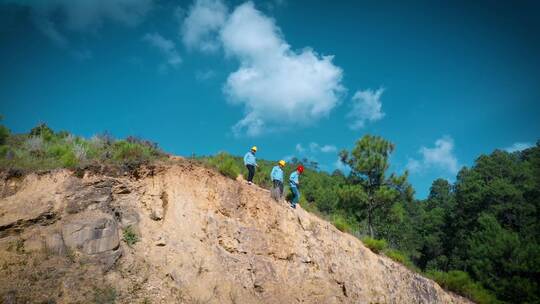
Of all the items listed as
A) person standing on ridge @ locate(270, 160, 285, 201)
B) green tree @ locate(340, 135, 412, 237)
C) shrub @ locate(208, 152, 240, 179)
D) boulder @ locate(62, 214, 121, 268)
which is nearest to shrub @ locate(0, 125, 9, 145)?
boulder @ locate(62, 214, 121, 268)

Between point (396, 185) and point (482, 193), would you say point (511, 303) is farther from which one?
point (482, 193)

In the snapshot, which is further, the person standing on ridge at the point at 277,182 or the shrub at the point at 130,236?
the person standing on ridge at the point at 277,182

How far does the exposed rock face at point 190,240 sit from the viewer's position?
31.4 feet

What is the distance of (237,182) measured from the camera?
13.7 m

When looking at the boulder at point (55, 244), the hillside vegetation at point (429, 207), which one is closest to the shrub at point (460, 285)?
the hillside vegetation at point (429, 207)

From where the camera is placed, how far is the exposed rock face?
9.57 metres

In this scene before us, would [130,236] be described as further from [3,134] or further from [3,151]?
[3,134]

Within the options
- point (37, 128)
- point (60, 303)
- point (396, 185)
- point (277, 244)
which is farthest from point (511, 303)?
point (37, 128)

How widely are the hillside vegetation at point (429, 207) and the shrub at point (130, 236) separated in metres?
2.27

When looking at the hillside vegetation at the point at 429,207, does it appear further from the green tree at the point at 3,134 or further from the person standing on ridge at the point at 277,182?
the person standing on ridge at the point at 277,182

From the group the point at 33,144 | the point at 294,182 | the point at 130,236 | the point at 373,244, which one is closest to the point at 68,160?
the point at 33,144

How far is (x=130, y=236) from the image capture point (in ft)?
34.2

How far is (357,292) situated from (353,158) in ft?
39.9

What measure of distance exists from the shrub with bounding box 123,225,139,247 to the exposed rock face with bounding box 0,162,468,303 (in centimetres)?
10
